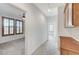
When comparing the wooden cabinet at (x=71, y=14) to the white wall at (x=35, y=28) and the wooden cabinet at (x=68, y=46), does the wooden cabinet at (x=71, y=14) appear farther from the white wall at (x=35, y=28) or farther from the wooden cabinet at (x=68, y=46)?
the white wall at (x=35, y=28)

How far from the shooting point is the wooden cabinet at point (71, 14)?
5.39 ft

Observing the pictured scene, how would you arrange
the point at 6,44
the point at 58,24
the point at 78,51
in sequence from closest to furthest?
the point at 78,51, the point at 6,44, the point at 58,24

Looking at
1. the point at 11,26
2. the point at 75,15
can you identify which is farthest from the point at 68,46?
the point at 11,26

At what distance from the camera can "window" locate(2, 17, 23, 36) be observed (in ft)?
5.60

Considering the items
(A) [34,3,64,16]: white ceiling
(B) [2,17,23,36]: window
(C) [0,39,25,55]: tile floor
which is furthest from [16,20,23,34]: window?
(A) [34,3,64,16]: white ceiling

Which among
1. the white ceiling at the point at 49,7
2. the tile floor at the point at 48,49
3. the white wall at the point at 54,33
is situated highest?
the white ceiling at the point at 49,7

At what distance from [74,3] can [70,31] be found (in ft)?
1.47

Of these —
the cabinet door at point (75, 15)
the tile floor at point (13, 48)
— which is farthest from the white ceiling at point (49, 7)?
the tile floor at point (13, 48)

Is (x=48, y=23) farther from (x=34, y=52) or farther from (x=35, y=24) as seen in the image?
(x=34, y=52)

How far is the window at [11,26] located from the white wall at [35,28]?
118mm

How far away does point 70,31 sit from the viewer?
1760mm

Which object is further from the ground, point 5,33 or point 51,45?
point 5,33

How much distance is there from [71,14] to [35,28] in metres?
0.63

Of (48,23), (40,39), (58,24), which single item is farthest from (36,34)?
(58,24)
